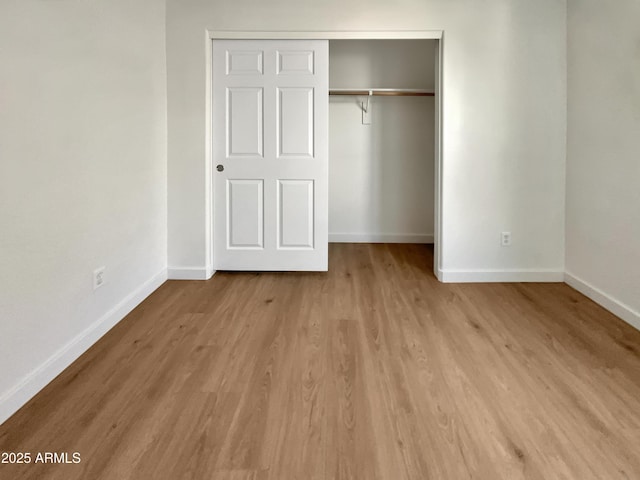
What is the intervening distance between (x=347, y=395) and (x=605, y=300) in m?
2.19

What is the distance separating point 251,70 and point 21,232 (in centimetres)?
256

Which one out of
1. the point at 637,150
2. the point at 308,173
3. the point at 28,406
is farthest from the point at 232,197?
the point at 637,150

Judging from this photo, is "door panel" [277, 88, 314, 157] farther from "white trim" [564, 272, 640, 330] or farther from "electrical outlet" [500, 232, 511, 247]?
"white trim" [564, 272, 640, 330]

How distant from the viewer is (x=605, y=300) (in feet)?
10.7

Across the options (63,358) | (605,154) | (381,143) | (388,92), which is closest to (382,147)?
(381,143)

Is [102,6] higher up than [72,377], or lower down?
higher up

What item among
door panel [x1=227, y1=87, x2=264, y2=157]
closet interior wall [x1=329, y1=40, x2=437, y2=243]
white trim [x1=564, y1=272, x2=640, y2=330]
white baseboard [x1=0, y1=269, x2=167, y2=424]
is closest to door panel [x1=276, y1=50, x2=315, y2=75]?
door panel [x1=227, y1=87, x2=264, y2=157]

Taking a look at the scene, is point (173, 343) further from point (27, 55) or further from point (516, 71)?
point (516, 71)

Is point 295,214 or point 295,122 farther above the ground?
point 295,122

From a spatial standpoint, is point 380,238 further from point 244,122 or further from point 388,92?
point 244,122

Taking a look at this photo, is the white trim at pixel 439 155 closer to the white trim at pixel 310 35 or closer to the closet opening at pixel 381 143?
the white trim at pixel 310 35

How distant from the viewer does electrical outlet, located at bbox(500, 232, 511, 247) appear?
3959 millimetres

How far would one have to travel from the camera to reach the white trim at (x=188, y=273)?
13.3ft

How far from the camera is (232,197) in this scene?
4.16 meters
